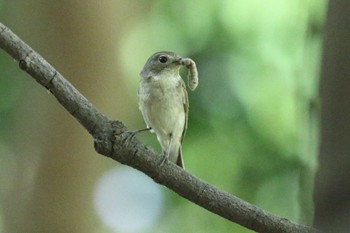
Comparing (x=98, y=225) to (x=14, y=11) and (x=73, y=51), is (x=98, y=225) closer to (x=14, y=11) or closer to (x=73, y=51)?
(x=73, y=51)

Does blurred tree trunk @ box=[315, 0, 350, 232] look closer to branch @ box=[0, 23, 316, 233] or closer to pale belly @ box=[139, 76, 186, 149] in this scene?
branch @ box=[0, 23, 316, 233]

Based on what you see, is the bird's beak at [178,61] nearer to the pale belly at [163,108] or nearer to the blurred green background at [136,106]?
the pale belly at [163,108]

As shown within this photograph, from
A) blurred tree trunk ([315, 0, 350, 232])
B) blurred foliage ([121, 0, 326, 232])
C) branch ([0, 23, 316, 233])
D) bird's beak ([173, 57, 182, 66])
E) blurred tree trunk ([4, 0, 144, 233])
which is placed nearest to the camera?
blurred tree trunk ([315, 0, 350, 232])

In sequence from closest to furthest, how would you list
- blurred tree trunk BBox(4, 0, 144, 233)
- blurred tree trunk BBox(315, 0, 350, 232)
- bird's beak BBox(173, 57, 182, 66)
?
blurred tree trunk BBox(315, 0, 350, 232) → bird's beak BBox(173, 57, 182, 66) → blurred tree trunk BBox(4, 0, 144, 233)

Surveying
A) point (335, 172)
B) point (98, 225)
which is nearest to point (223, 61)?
point (98, 225)

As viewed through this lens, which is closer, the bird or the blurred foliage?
the bird

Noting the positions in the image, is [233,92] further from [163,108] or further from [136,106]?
[163,108]

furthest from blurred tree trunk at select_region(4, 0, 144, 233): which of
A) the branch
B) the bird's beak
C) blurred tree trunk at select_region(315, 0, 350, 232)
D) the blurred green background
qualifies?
blurred tree trunk at select_region(315, 0, 350, 232)

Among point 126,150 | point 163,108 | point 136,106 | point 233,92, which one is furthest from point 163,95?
point 233,92
